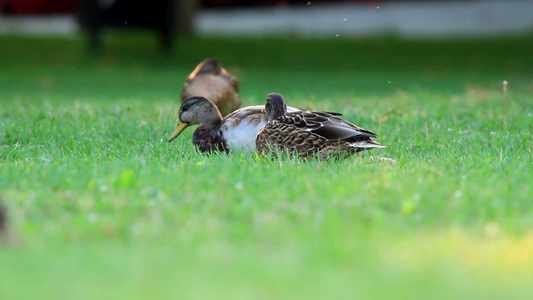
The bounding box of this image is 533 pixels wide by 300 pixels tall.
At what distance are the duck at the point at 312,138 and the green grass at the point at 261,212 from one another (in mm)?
186

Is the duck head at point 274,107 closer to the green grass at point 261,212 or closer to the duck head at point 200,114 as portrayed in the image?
the duck head at point 200,114

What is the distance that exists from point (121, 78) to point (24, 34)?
26.0 feet

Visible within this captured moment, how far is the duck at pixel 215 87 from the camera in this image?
35.7ft

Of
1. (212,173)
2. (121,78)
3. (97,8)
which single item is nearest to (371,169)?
(212,173)

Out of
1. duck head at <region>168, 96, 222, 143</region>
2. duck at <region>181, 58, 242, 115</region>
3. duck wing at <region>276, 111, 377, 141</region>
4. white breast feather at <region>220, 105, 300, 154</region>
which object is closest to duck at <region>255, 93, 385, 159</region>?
duck wing at <region>276, 111, 377, 141</region>

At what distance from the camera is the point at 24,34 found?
86.0 feet

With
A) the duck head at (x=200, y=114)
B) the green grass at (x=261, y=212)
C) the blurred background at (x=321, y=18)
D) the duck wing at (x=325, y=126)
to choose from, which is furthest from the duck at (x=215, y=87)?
the blurred background at (x=321, y=18)

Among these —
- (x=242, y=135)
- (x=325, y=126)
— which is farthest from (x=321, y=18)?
(x=325, y=126)

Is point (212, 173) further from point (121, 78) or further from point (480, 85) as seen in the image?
point (121, 78)

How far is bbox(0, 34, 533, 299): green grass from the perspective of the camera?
13.0ft

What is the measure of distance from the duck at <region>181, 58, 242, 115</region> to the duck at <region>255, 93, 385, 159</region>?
3.46 metres

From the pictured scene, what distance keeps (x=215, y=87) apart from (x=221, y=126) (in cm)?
300

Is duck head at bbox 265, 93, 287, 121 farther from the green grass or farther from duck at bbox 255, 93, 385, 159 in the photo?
the green grass

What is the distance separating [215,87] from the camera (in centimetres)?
1095
